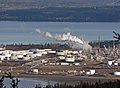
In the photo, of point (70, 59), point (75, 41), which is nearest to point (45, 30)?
point (75, 41)

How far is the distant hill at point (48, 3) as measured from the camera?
10449 cm

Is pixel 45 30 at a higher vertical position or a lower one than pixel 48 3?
lower

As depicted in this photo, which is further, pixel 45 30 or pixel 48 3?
pixel 48 3

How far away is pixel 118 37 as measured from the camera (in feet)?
35.2

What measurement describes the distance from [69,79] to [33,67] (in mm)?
4452

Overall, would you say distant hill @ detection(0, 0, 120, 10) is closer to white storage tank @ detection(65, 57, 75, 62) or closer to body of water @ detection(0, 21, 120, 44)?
body of water @ detection(0, 21, 120, 44)

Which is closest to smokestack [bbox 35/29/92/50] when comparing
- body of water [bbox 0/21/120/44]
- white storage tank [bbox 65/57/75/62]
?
body of water [bbox 0/21/120/44]

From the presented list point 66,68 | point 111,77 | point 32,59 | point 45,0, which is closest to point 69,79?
point 111,77

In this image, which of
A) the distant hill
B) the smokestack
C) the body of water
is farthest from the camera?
the distant hill

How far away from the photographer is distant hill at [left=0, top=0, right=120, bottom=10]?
343 feet

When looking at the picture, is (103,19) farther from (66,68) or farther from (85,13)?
(66,68)

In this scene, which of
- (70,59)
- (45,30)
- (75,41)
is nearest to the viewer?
(70,59)

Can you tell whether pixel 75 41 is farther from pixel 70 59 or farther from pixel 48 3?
pixel 48 3

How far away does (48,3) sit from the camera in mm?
109562
